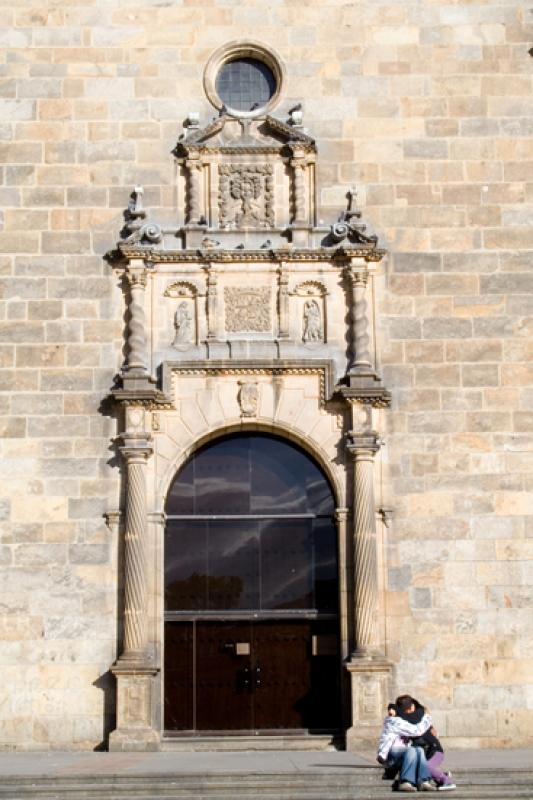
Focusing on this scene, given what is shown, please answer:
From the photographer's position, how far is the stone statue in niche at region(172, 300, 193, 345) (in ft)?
63.7

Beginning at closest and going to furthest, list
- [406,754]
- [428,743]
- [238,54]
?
[406,754], [428,743], [238,54]

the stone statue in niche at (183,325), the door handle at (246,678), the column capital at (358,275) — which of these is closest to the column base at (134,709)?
the door handle at (246,678)

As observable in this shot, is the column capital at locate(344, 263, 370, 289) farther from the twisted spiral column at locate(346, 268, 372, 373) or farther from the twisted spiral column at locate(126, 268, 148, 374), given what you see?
the twisted spiral column at locate(126, 268, 148, 374)

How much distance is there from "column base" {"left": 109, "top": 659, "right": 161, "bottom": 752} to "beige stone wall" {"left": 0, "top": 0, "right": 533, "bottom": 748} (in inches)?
16.4

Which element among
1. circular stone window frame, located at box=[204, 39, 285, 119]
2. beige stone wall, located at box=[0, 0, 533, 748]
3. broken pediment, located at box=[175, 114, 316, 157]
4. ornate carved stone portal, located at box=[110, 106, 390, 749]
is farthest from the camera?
circular stone window frame, located at box=[204, 39, 285, 119]

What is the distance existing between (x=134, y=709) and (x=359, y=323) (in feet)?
21.0

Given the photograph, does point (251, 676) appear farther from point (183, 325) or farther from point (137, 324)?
point (137, 324)

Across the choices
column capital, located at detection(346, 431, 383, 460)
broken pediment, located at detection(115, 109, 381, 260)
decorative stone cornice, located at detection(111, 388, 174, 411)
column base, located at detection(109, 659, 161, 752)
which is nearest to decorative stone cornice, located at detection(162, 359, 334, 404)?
decorative stone cornice, located at detection(111, 388, 174, 411)

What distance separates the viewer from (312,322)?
19.5m

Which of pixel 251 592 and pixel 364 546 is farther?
pixel 251 592

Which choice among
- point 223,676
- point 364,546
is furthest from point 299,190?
point 223,676

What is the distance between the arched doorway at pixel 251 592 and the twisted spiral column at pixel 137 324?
5.32ft

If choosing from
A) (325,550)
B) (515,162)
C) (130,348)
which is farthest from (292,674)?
(515,162)

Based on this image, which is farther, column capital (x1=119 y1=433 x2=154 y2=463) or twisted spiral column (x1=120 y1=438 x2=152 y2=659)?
column capital (x1=119 y1=433 x2=154 y2=463)
